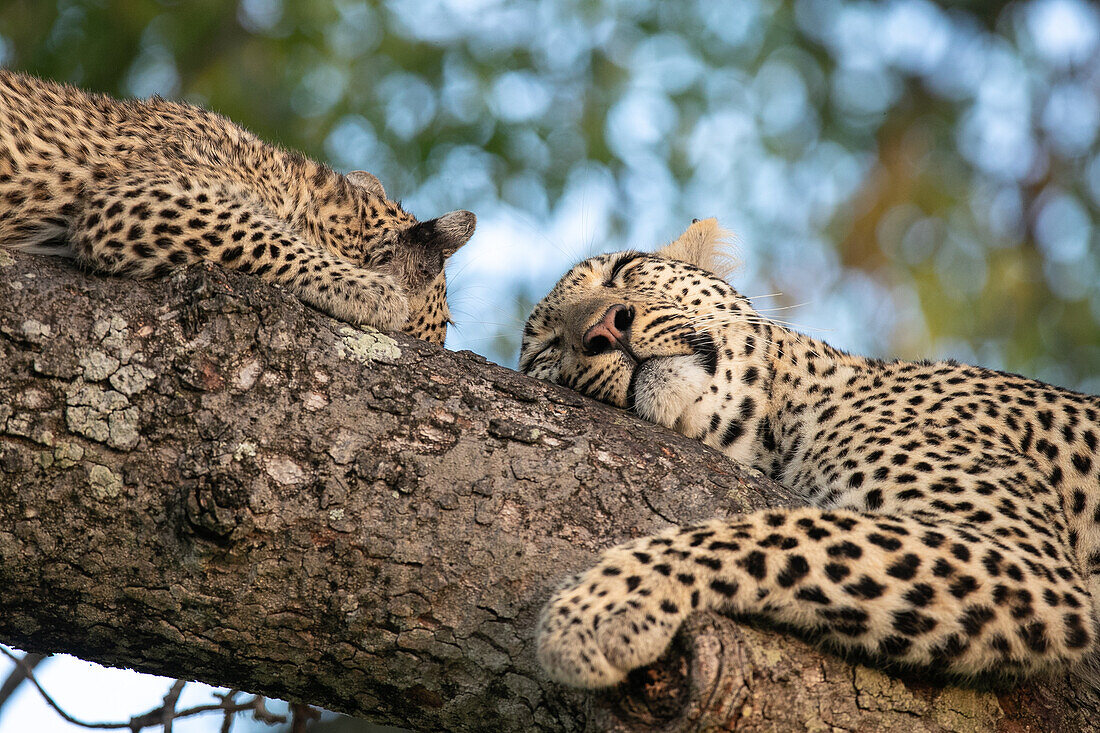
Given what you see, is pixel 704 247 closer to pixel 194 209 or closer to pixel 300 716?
pixel 194 209

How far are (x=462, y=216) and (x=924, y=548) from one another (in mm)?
4270

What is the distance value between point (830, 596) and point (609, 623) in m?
0.96

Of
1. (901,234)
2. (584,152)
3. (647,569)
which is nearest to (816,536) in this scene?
(647,569)

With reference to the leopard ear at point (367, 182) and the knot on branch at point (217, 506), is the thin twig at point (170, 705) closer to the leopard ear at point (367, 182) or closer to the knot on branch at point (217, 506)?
the knot on branch at point (217, 506)

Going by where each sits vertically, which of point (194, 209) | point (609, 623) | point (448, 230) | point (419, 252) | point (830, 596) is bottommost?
point (609, 623)

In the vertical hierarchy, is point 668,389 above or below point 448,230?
below

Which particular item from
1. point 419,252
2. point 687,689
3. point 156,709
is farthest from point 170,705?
point 419,252

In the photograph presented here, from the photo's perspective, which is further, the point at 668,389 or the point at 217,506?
the point at 668,389

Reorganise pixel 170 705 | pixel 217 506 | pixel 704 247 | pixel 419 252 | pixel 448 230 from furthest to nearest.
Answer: pixel 704 247 → pixel 419 252 → pixel 448 230 → pixel 170 705 → pixel 217 506

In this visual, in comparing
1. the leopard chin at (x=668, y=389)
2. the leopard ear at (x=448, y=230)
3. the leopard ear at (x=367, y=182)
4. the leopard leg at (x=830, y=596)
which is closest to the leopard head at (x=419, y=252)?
the leopard ear at (x=448, y=230)

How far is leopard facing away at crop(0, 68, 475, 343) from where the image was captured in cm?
585

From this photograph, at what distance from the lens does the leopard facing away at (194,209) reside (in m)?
5.85

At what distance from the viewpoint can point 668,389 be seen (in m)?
6.03

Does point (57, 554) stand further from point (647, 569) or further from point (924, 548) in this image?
point (924, 548)
